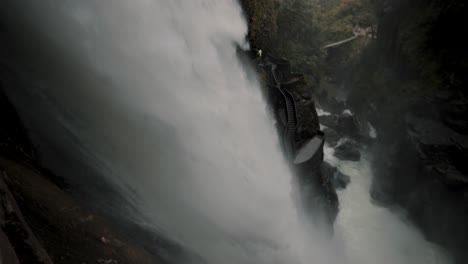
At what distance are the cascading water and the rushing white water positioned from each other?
8.68ft

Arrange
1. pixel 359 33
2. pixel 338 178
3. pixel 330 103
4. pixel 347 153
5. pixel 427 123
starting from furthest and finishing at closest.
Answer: pixel 359 33
pixel 330 103
pixel 347 153
pixel 338 178
pixel 427 123

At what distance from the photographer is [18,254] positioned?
7.23 feet

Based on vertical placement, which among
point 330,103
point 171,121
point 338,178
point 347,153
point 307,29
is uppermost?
point 307,29

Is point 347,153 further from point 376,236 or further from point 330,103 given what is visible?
point 330,103

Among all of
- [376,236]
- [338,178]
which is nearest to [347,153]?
[338,178]

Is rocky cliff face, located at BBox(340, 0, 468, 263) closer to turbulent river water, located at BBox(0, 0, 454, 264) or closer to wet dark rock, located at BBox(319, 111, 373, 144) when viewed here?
wet dark rock, located at BBox(319, 111, 373, 144)

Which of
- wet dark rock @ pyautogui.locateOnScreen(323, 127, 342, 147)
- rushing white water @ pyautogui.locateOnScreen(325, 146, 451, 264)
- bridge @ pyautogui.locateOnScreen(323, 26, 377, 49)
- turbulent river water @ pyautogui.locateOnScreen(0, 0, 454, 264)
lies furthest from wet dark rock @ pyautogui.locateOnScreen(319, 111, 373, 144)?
bridge @ pyautogui.locateOnScreen(323, 26, 377, 49)

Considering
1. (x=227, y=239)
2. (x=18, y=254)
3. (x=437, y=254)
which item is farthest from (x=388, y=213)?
(x=18, y=254)

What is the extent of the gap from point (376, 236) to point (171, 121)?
11.5 meters

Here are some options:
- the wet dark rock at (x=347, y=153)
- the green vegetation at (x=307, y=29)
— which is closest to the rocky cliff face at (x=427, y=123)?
the wet dark rock at (x=347, y=153)

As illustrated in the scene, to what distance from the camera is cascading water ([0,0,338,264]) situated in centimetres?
448

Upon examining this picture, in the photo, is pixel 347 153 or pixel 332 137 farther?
pixel 332 137

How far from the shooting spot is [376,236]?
12.7 metres

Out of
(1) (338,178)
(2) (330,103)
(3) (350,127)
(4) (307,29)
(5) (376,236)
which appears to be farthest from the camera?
(4) (307,29)
